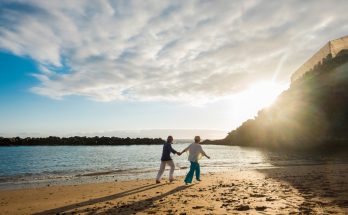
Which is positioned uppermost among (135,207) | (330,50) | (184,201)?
(330,50)

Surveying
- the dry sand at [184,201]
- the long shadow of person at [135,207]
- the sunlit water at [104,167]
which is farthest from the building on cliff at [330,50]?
the long shadow of person at [135,207]

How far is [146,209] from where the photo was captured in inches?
397

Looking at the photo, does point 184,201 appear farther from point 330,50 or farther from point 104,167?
point 330,50

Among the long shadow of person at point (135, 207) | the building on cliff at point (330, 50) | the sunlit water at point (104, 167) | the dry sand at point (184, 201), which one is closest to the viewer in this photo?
the dry sand at point (184, 201)

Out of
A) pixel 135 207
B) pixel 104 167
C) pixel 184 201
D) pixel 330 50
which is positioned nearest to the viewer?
pixel 135 207

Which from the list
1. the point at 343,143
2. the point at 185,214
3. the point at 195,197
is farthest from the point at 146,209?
the point at 343,143

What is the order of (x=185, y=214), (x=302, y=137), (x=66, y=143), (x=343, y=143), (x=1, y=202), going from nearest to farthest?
(x=185, y=214) < (x=1, y=202) < (x=343, y=143) < (x=302, y=137) < (x=66, y=143)

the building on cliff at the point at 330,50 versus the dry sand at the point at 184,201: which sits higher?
the building on cliff at the point at 330,50

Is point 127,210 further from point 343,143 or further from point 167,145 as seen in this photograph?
point 343,143

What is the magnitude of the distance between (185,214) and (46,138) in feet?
479

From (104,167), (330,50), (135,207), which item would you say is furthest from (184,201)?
(330,50)

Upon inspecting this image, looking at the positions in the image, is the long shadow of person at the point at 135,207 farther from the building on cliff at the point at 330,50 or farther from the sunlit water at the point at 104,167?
the building on cliff at the point at 330,50

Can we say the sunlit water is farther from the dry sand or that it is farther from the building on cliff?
the building on cliff

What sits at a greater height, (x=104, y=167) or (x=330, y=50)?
(x=330, y=50)
